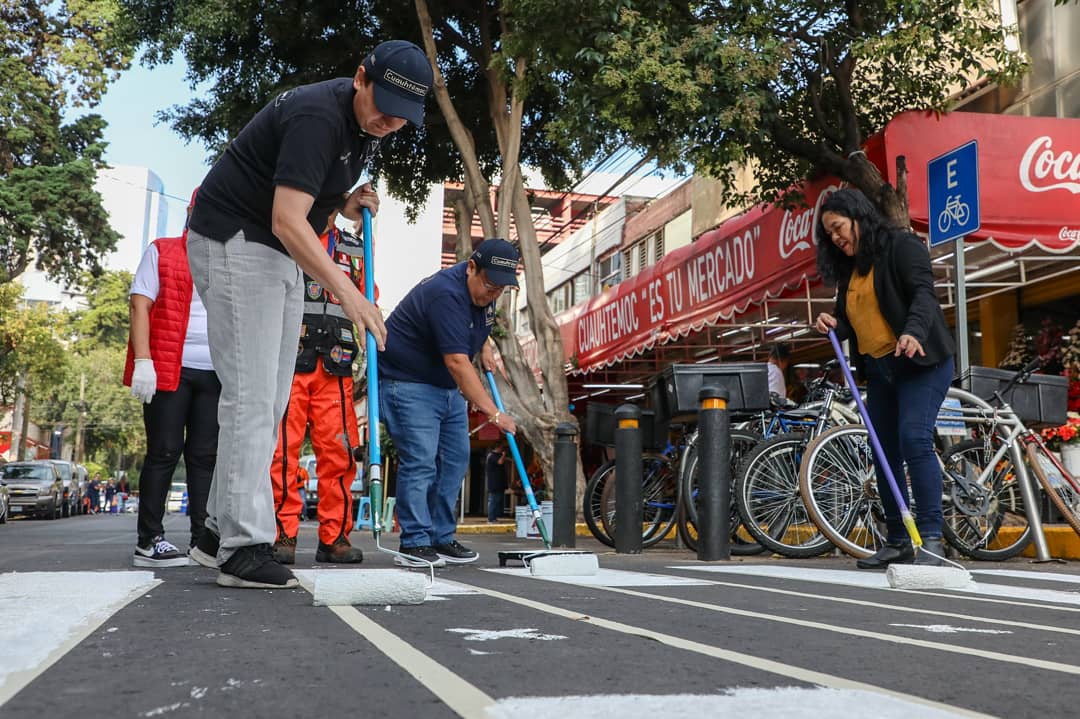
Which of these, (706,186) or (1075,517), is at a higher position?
(706,186)

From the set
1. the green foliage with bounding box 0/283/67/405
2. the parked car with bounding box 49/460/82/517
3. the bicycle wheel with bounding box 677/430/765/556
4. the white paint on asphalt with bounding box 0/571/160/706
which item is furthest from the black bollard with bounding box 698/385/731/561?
the parked car with bounding box 49/460/82/517

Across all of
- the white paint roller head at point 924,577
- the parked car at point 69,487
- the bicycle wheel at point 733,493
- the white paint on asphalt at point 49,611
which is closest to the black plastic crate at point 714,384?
the bicycle wheel at point 733,493

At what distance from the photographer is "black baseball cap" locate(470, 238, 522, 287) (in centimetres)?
491

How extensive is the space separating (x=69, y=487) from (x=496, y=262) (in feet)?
92.8

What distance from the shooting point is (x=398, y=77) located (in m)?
3.20

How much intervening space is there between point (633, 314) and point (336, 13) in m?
Answer: 5.56

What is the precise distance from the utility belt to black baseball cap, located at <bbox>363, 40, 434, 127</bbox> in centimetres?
249

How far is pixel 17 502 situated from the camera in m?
25.6

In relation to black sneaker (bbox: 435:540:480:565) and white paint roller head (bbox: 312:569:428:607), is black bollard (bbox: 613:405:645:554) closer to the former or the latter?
black sneaker (bbox: 435:540:480:565)

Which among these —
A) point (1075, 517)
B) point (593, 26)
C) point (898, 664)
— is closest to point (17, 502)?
point (593, 26)

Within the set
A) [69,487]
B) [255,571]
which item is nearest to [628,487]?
[255,571]

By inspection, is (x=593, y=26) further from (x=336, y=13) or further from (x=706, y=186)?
(x=706, y=186)

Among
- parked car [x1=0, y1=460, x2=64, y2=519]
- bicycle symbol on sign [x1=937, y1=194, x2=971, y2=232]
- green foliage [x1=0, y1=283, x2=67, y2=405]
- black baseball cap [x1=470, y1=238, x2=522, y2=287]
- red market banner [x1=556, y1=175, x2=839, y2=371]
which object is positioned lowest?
parked car [x1=0, y1=460, x2=64, y2=519]

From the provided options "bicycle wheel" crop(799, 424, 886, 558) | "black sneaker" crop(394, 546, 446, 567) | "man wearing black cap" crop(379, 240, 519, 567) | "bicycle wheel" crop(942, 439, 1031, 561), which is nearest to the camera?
"black sneaker" crop(394, 546, 446, 567)
